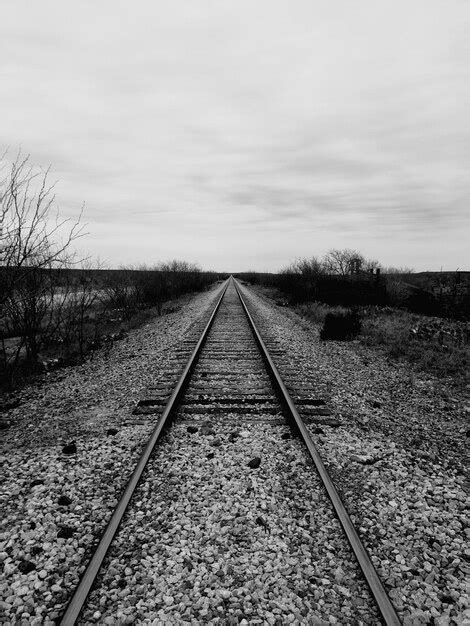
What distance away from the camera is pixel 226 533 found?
3.07m

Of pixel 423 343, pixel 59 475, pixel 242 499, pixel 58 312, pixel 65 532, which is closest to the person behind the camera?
pixel 65 532

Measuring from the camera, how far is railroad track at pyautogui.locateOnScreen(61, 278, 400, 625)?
242cm

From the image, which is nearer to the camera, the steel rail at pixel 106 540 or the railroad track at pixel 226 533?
the steel rail at pixel 106 540

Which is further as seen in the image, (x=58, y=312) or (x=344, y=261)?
(x=344, y=261)

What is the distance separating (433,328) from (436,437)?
28.1 ft

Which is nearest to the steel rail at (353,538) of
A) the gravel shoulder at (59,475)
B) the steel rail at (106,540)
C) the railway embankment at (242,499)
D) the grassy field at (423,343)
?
the railway embankment at (242,499)

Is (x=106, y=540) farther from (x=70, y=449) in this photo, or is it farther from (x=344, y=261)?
(x=344, y=261)

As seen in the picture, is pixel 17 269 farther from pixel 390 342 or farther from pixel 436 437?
pixel 390 342

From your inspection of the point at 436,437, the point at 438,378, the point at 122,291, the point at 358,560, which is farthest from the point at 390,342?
the point at 122,291

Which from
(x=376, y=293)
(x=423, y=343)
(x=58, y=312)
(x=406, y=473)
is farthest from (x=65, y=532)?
(x=376, y=293)

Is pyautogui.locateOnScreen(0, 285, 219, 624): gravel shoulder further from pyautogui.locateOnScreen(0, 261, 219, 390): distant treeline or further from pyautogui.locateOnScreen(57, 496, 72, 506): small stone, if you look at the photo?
pyautogui.locateOnScreen(0, 261, 219, 390): distant treeline

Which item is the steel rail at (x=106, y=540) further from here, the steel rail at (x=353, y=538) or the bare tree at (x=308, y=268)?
the bare tree at (x=308, y=268)

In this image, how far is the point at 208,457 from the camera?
421 centimetres

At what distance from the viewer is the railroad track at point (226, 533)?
2418mm
